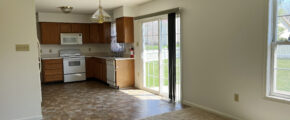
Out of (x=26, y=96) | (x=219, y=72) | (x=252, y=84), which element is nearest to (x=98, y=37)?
(x=26, y=96)

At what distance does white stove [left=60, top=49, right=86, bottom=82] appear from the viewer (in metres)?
6.48

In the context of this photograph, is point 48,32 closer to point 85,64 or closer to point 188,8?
point 85,64

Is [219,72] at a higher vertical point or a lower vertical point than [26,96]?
higher

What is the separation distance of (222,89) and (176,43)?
129 cm

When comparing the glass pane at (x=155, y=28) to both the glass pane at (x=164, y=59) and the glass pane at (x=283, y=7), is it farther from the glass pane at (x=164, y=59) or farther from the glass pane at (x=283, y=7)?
the glass pane at (x=283, y=7)

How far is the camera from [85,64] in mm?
6820

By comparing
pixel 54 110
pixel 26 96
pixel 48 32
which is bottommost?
pixel 54 110

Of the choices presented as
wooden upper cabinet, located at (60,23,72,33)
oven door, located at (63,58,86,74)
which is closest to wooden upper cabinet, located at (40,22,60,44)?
wooden upper cabinet, located at (60,23,72,33)

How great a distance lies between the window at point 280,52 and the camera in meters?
2.59

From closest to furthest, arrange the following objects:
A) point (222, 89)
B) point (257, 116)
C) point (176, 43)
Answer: point (257, 116), point (222, 89), point (176, 43)

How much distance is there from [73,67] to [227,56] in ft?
15.9

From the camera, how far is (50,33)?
6.46m

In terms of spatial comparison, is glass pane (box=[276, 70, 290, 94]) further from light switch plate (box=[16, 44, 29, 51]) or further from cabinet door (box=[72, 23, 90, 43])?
cabinet door (box=[72, 23, 90, 43])

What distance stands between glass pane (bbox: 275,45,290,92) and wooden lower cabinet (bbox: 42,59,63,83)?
5632mm
